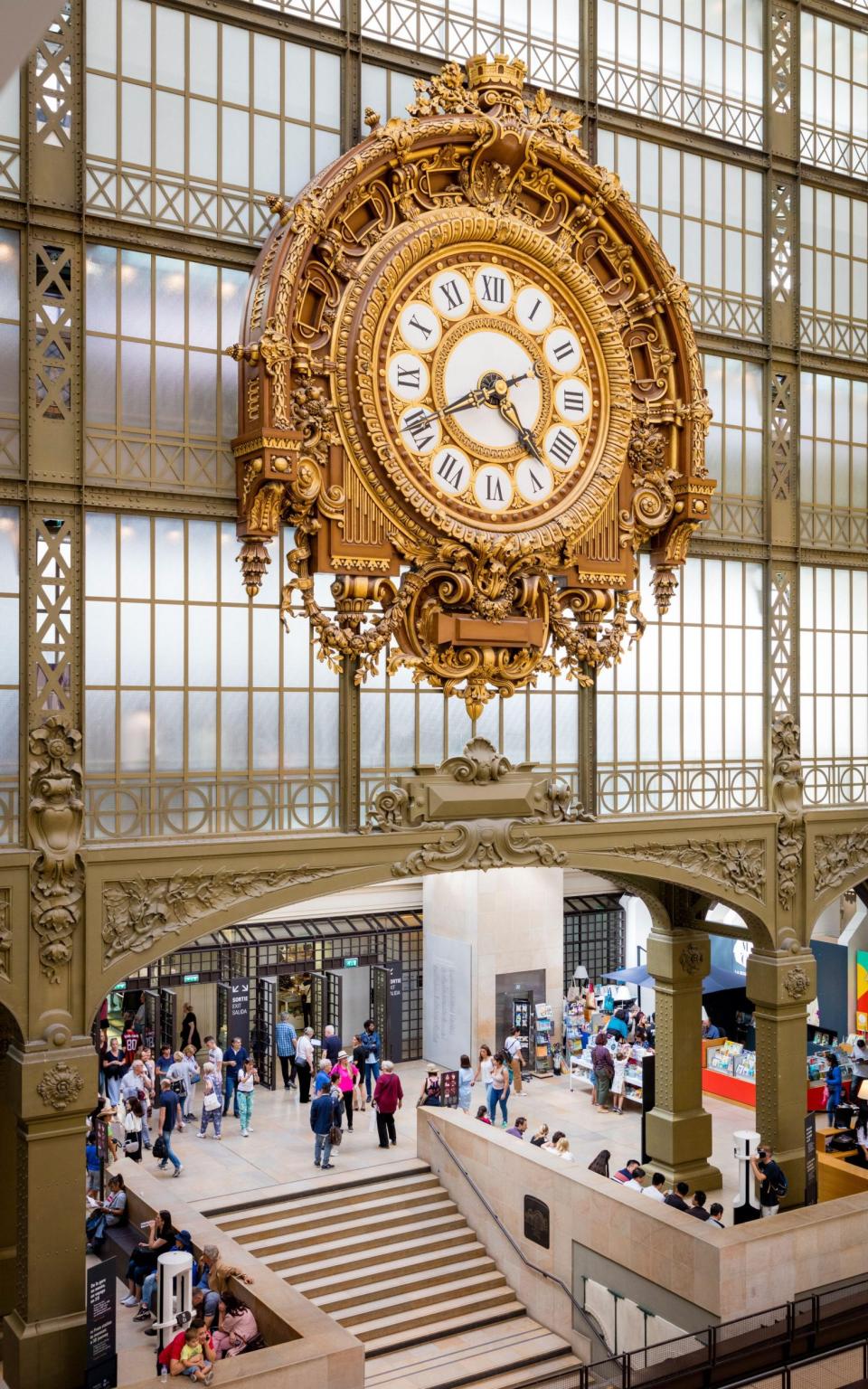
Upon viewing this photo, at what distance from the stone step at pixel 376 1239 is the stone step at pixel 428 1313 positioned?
949 millimetres

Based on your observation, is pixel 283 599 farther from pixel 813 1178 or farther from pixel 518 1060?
pixel 518 1060

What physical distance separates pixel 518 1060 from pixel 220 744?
1443 cm

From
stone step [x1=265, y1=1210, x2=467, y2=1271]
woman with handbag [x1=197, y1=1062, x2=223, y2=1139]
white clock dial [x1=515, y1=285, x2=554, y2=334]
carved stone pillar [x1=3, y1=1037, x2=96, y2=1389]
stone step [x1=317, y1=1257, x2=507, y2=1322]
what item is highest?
white clock dial [x1=515, y1=285, x2=554, y2=334]

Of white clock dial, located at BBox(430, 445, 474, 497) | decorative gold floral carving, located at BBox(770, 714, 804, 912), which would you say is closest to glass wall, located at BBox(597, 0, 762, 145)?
white clock dial, located at BBox(430, 445, 474, 497)

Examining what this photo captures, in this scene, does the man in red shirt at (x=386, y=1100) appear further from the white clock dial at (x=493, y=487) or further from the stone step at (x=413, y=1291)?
the white clock dial at (x=493, y=487)

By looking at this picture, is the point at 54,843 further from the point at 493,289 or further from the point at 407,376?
the point at 493,289

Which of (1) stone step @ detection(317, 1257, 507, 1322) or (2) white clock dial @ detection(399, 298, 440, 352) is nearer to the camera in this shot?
(2) white clock dial @ detection(399, 298, 440, 352)

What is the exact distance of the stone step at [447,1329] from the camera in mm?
16312

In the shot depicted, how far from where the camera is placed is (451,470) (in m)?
15.1

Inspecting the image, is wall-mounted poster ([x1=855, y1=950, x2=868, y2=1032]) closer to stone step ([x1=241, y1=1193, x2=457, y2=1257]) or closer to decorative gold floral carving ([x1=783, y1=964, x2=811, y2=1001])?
decorative gold floral carving ([x1=783, y1=964, x2=811, y2=1001])

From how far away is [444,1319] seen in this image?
56.5 ft

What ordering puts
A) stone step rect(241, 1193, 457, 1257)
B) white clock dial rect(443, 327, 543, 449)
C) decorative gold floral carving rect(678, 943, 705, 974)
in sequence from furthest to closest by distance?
1. decorative gold floral carving rect(678, 943, 705, 974)
2. stone step rect(241, 1193, 457, 1257)
3. white clock dial rect(443, 327, 543, 449)

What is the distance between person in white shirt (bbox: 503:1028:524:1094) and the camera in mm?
25875

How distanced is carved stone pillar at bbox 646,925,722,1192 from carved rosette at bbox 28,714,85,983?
35.0 ft
